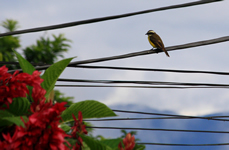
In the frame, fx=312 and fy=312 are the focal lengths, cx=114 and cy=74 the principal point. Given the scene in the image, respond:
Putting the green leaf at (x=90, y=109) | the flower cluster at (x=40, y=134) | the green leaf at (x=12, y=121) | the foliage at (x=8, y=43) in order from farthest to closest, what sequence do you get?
the foliage at (x=8, y=43) → the green leaf at (x=90, y=109) → the green leaf at (x=12, y=121) → the flower cluster at (x=40, y=134)

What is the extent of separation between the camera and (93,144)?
1791mm

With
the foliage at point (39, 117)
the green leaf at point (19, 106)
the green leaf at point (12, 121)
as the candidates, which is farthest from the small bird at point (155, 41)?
the green leaf at point (12, 121)

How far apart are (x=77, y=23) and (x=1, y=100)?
1.83 meters

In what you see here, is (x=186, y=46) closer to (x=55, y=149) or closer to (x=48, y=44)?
Result: (x=55, y=149)

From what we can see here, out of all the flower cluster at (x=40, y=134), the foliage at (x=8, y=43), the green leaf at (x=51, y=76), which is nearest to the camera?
the flower cluster at (x=40, y=134)

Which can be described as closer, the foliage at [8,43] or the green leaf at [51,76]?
the green leaf at [51,76]

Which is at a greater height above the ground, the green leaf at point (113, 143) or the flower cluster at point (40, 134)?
the green leaf at point (113, 143)

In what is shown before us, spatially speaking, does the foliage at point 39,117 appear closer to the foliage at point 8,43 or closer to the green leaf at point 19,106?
the green leaf at point 19,106

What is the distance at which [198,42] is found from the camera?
379 centimetres

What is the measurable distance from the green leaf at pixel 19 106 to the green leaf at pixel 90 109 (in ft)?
0.84

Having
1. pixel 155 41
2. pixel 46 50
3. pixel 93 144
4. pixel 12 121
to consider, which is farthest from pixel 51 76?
pixel 46 50

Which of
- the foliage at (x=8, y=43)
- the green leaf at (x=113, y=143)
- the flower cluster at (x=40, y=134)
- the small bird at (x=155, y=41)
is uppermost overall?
the foliage at (x=8, y=43)

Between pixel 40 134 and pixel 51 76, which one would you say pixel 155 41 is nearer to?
pixel 51 76

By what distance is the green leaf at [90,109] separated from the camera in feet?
6.70
